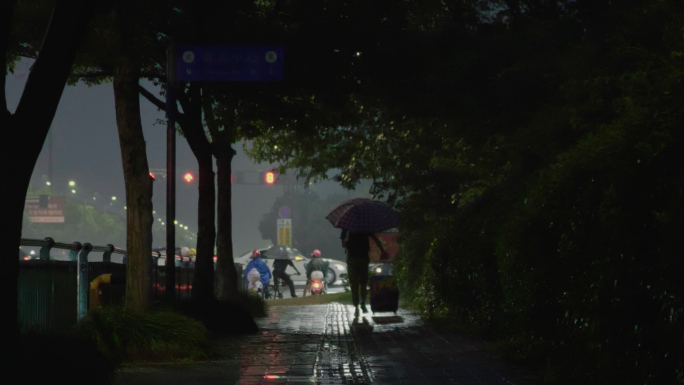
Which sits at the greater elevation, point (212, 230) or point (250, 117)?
point (250, 117)

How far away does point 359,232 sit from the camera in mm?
17938

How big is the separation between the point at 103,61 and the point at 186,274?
750 centimetres

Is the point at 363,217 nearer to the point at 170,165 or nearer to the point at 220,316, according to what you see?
the point at 220,316

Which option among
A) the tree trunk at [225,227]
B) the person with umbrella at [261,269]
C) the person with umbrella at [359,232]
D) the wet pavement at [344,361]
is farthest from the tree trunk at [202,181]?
the person with umbrella at [261,269]

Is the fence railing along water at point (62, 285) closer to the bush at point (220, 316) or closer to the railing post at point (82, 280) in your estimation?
the railing post at point (82, 280)

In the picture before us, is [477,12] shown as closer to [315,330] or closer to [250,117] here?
[250,117]

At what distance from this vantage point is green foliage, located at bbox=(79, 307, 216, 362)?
32.3 ft

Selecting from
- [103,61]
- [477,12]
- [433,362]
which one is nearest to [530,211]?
[433,362]

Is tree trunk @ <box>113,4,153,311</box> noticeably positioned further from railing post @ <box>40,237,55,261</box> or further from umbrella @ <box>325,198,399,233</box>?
umbrella @ <box>325,198,399,233</box>

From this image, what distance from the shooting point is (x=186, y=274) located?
21766 millimetres

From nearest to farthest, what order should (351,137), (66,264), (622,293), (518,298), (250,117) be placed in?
1. (622,293)
2. (518,298)
3. (66,264)
4. (250,117)
5. (351,137)

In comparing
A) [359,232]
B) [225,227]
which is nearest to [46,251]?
[359,232]

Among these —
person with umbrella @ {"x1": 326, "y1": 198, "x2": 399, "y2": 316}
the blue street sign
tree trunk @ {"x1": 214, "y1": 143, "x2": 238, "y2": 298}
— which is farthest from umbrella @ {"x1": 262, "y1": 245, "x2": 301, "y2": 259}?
the blue street sign

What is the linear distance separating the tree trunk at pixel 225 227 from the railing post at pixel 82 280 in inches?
281
